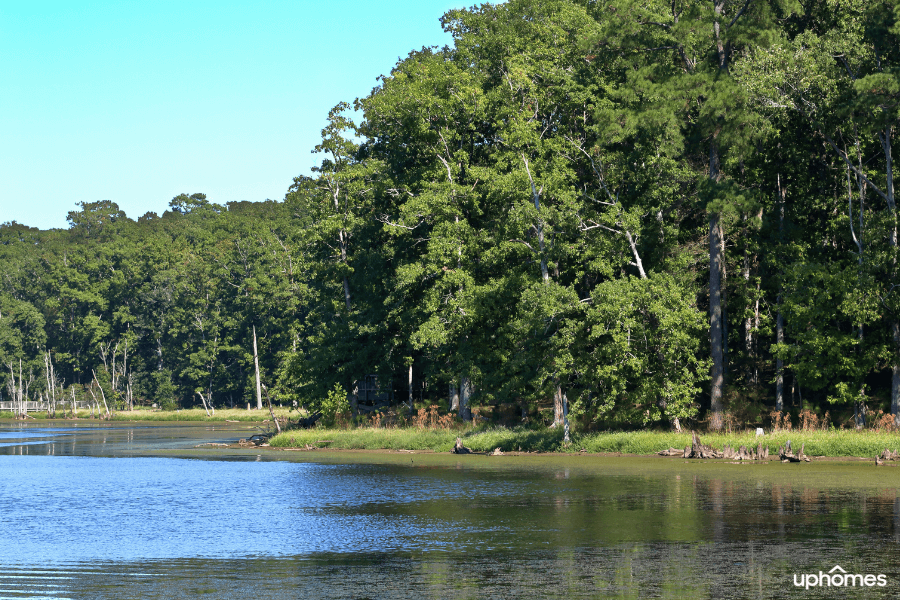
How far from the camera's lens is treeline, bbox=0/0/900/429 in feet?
131

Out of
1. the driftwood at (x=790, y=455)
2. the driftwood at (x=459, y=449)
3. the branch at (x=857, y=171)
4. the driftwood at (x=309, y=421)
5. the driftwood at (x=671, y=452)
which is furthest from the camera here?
the driftwood at (x=309, y=421)

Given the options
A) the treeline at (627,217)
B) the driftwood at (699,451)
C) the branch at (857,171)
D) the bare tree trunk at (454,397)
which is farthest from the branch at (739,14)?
the bare tree trunk at (454,397)

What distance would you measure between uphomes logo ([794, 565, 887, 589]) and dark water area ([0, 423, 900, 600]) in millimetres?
74

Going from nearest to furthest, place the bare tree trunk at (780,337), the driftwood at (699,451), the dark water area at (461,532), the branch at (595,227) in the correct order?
the dark water area at (461,532)
the driftwood at (699,451)
the bare tree trunk at (780,337)
the branch at (595,227)

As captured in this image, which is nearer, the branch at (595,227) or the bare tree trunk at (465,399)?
the branch at (595,227)

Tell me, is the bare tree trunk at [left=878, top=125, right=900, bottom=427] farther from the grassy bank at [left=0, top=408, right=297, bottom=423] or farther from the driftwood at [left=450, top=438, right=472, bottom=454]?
the grassy bank at [left=0, top=408, right=297, bottom=423]

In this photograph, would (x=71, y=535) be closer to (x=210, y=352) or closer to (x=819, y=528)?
(x=819, y=528)

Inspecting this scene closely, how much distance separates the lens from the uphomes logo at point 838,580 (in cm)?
1445

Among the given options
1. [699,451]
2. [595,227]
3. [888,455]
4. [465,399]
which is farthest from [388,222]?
[888,455]

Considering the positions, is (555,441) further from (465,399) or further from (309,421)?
(309,421)

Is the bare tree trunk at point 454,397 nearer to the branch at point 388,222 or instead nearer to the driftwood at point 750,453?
the branch at point 388,222

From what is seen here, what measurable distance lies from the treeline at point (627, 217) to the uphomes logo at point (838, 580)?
25105 millimetres

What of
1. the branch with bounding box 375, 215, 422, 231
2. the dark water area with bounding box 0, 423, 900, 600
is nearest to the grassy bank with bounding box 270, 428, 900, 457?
the dark water area with bounding box 0, 423, 900, 600

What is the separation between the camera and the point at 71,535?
21.1m
